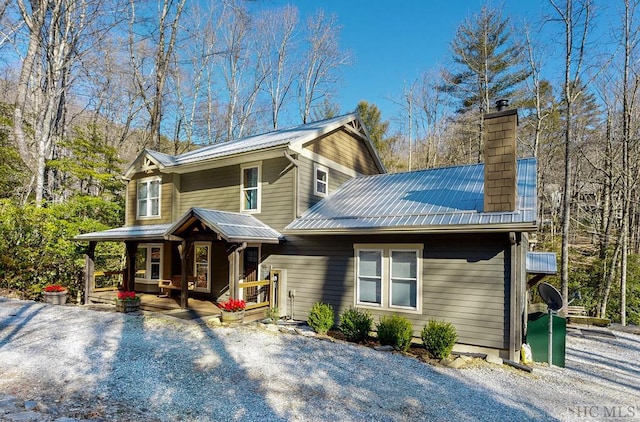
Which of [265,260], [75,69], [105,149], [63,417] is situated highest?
[75,69]

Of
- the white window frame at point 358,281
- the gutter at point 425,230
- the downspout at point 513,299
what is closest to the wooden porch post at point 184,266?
the gutter at point 425,230

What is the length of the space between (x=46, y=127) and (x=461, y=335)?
17483 mm

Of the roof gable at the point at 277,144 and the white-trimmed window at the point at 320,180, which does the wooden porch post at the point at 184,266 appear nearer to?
the roof gable at the point at 277,144

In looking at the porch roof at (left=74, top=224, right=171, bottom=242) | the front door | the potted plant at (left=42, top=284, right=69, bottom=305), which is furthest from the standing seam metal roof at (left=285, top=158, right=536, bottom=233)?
the potted plant at (left=42, top=284, right=69, bottom=305)

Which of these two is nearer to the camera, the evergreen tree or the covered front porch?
the covered front porch

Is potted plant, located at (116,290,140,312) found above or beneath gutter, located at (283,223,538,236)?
beneath

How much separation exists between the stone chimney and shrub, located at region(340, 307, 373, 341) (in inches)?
136

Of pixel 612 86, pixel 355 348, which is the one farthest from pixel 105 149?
pixel 612 86

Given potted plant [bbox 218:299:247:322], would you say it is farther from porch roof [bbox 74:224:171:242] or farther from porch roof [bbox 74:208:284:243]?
porch roof [bbox 74:224:171:242]

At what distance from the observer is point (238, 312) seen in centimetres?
844

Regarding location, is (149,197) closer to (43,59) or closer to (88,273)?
(88,273)

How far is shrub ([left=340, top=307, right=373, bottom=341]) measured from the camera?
7832 mm

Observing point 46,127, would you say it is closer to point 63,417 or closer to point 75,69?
point 75,69

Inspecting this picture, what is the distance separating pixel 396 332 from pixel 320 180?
17.9 feet
